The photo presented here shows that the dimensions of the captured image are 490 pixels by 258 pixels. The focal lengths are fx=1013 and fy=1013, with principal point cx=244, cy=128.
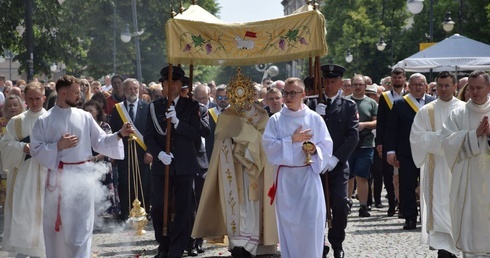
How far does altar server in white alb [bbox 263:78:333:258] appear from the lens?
9297 millimetres

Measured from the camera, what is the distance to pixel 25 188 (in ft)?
33.3

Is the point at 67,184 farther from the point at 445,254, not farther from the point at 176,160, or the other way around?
the point at 445,254

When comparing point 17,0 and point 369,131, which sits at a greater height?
point 17,0

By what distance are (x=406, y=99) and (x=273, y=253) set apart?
3.19 metres

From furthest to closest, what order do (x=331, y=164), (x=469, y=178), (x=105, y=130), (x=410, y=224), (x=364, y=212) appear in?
(x=364, y=212) < (x=105, y=130) < (x=410, y=224) < (x=331, y=164) < (x=469, y=178)

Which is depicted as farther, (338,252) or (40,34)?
(40,34)

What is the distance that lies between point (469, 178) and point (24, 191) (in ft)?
14.4

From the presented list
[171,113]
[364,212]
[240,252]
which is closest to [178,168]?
[171,113]

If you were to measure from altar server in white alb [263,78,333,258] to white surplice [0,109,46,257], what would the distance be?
243cm

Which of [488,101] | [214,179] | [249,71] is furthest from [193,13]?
[249,71]

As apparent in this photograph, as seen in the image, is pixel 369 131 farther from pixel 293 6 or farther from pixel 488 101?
pixel 293 6

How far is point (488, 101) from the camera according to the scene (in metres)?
9.66

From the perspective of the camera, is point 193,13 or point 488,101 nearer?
point 488,101

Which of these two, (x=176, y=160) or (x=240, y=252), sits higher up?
(x=176, y=160)
